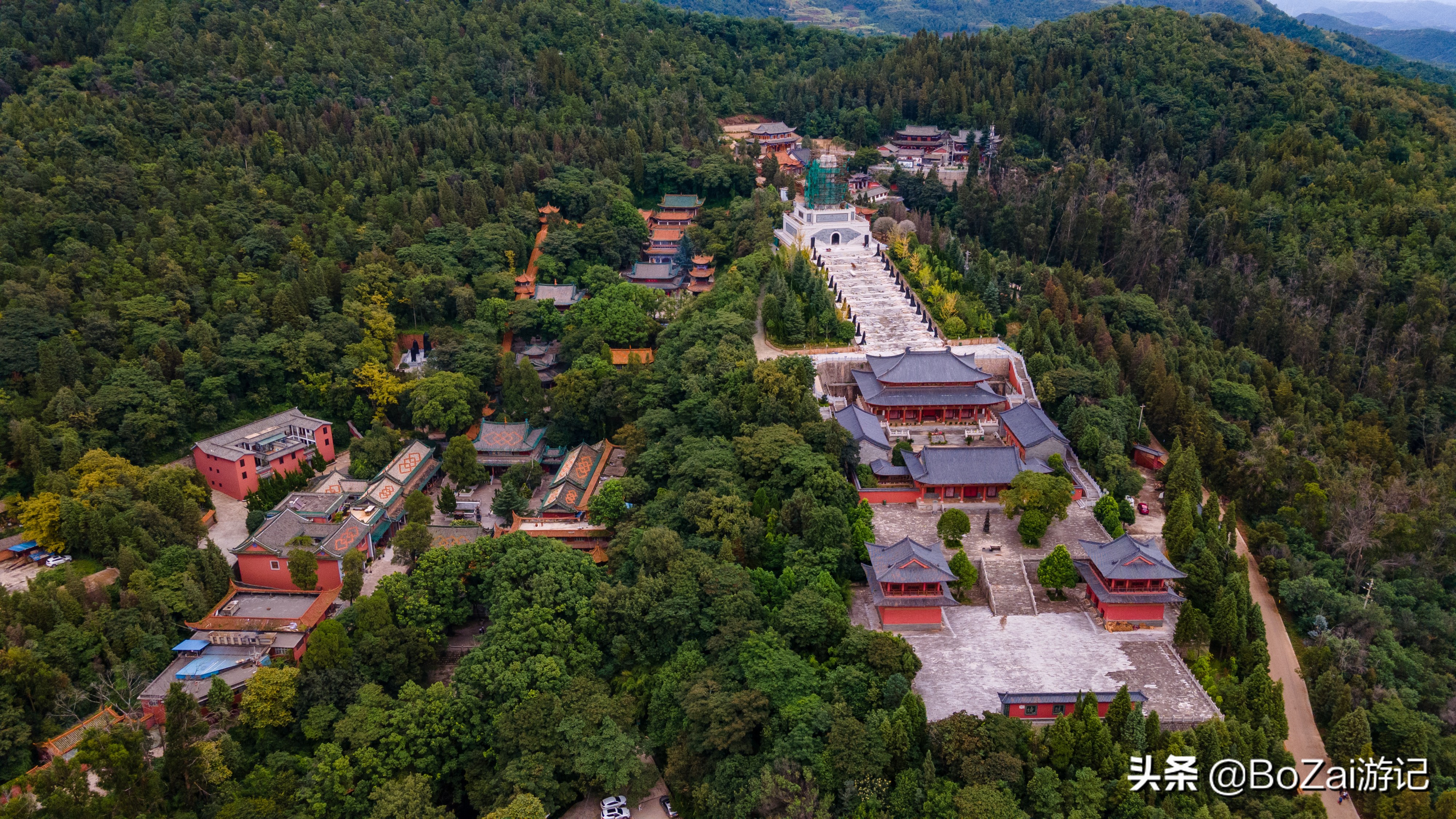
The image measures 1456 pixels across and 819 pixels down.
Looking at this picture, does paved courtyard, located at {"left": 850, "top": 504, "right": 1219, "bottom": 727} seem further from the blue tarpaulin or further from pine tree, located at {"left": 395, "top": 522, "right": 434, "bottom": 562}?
the blue tarpaulin

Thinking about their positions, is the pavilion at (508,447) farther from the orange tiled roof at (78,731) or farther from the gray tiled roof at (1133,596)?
the gray tiled roof at (1133,596)

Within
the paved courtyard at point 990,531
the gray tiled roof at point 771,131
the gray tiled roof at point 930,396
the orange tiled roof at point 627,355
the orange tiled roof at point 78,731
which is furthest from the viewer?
the gray tiled roof at point 771,131

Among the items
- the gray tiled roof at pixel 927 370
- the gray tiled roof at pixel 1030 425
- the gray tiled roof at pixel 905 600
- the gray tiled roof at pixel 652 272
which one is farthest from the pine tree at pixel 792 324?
the gray tiled roof at pixel 905 600

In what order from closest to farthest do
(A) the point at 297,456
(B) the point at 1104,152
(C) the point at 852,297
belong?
(A) the point at 297,456, (C) the point at 852,297, (B) the point at 1104,152

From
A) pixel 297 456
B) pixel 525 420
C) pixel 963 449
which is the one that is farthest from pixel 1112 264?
pixel 297 456

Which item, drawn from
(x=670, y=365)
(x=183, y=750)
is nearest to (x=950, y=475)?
(x=670, y=365)

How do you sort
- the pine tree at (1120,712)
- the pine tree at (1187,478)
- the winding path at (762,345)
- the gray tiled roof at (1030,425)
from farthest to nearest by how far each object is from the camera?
1. the winding path at (762,345)
2. the gray tiled roof at (1030,425)
3. the pine tree at (1187,478)
4. the pine tree at (1120,712)

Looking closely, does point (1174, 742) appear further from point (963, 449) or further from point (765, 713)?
point (963, 449)
